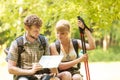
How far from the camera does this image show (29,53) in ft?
16.3

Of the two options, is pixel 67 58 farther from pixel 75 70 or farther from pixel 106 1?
pixel 106 1

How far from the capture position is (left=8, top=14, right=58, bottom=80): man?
4855mm

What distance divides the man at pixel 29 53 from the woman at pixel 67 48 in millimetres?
268

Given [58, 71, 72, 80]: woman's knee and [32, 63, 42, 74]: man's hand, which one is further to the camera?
[58, 71, 72, 80]: woman's knee

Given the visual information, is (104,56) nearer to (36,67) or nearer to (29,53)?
(29,53)

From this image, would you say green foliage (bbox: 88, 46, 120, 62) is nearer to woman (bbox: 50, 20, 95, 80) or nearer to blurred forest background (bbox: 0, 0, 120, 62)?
blurred forest background (bbox: 0, 0, 120, 62)

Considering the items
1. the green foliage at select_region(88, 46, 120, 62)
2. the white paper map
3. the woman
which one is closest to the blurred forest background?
the woman

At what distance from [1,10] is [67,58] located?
3.60 meters

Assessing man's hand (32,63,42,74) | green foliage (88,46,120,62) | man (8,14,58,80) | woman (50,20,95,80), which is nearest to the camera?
man's hand (32,63,42,74)

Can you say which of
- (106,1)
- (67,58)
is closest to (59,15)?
(106,1)

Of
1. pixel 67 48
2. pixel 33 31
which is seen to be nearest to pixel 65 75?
pixel 67 48

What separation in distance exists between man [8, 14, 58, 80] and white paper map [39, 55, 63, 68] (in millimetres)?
81

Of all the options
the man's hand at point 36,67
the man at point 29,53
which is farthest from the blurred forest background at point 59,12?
A: the man's hand at point 36,67

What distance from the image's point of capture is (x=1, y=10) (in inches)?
336
